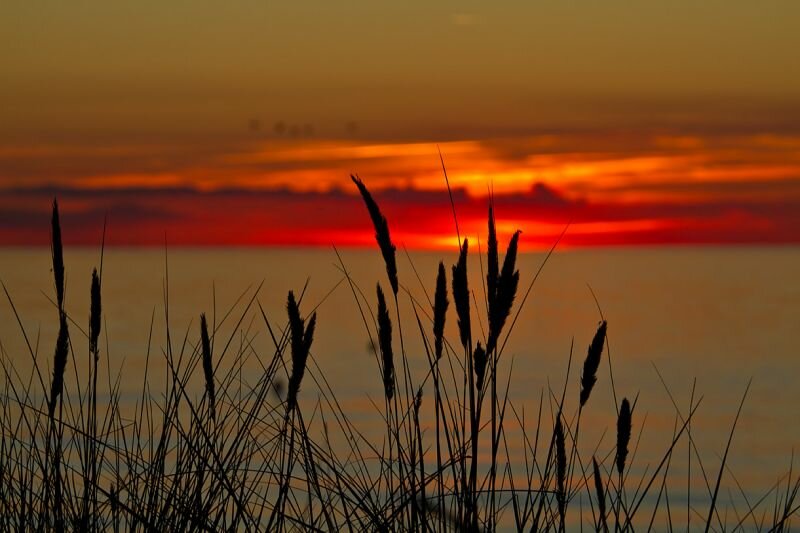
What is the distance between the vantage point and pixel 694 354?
1267 inches

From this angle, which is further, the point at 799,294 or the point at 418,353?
the point at 799,294

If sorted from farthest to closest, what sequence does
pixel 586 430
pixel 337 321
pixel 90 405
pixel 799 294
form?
1. pixel 799 294
2. pixel 337 321
3. pixel 586 430
4. pixel 90 405

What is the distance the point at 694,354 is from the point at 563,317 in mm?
20140

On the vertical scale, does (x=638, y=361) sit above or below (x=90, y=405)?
below

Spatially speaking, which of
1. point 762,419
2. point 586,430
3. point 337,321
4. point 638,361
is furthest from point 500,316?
point 337,321

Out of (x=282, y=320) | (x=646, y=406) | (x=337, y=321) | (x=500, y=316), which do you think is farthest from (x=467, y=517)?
(x=337, y=321)

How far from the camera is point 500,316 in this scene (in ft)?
8.22

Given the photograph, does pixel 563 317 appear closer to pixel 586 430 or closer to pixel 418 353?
pixel 418 353

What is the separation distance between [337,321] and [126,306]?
9.25 m

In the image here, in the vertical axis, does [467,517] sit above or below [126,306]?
above

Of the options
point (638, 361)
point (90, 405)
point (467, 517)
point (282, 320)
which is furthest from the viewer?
point (282, 320)

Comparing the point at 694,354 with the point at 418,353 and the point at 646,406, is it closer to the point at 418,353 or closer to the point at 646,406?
the point at 418,353

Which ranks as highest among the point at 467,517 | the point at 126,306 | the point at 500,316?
the point at 500,316

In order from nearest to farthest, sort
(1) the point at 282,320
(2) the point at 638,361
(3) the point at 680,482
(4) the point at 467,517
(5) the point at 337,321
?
(4) the point at 467,517
(3) the point at 680,482
(2) the point at 638,361
(1) the point at 282,320
(5) the point at 337,321
